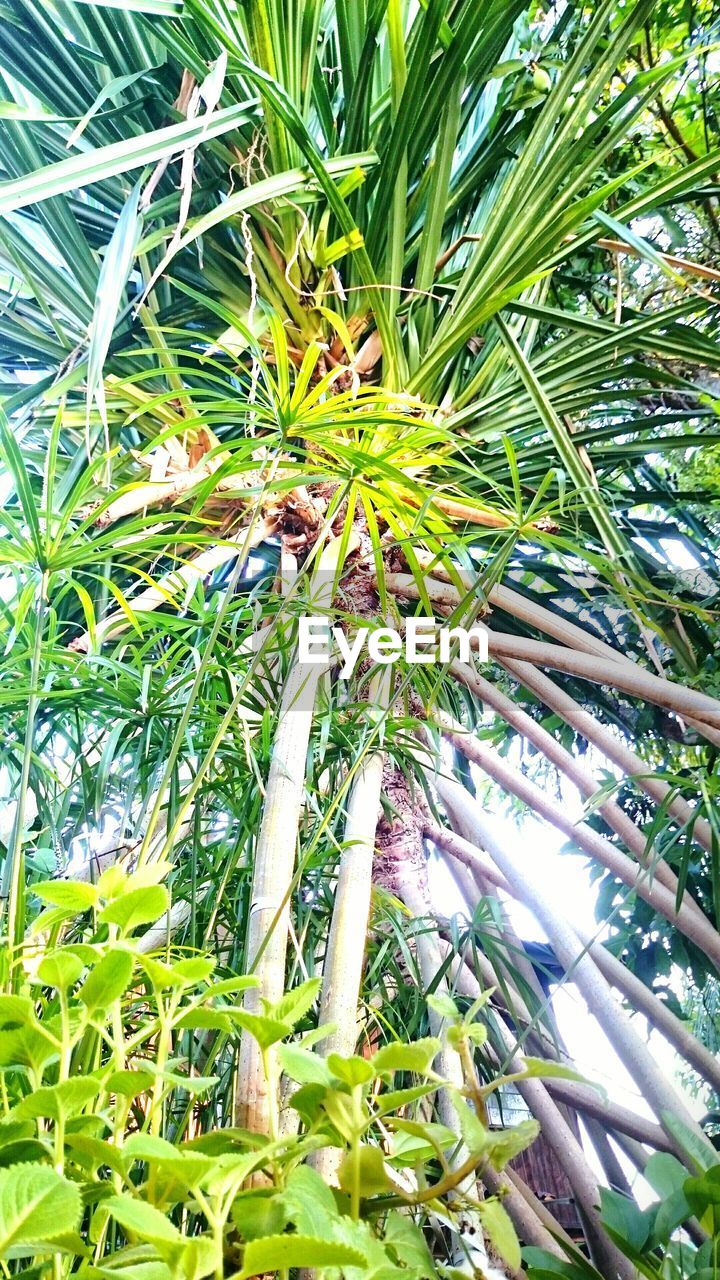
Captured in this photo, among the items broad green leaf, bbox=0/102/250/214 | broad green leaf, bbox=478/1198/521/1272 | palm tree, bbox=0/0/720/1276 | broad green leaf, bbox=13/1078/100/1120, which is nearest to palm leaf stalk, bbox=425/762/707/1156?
palm tree, bbox=0/0/720/1276

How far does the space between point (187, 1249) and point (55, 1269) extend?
86 millimetres

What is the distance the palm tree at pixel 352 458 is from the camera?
0.71 metres

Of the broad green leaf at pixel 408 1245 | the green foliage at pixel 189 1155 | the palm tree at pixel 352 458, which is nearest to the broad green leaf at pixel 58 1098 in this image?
the green foliage at pixel 189 1155

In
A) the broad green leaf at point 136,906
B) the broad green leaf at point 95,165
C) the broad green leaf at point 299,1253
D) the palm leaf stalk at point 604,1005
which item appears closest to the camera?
the broad green leaf at point 299,1253

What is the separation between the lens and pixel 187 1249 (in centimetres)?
25

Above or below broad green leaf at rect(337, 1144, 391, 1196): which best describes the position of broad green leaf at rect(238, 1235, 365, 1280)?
above

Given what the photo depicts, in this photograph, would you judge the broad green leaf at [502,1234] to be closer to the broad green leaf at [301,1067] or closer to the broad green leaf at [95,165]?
the broad green leaf at [301,1067]

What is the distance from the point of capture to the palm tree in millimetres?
715

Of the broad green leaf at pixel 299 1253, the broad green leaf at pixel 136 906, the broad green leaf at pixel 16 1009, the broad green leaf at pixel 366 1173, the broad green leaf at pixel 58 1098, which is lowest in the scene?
the broad green leaf at pixel 366 1173

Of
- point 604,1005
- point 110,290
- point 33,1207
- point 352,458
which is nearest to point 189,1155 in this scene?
point 33,1207

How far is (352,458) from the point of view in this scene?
0.64 meters

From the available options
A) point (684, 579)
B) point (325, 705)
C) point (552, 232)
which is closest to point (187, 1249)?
point (325, 705)

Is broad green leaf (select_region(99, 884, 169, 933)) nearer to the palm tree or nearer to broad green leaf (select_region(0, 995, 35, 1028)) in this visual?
broad green leaf (select_region(0, 995, 35, 1028))

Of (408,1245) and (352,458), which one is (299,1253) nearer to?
(408,1245)
